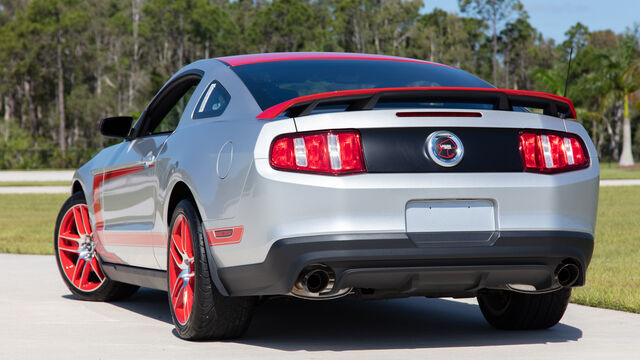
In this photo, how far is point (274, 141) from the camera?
4.55m

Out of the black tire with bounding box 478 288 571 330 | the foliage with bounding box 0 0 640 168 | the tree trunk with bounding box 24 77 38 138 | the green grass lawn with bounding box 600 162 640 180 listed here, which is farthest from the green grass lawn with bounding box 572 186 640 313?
the tree trunk with bounding box 24 77 38 138

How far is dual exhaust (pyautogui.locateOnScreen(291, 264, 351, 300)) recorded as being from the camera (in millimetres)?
4527

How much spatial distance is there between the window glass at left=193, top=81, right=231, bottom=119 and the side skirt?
1014 millimetres

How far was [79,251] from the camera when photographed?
7.32 m

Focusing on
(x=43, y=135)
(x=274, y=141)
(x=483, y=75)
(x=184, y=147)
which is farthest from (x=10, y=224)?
(x=483, y=75)

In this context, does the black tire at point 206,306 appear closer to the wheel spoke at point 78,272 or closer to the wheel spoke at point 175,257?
the wheel spoke at point 175,257

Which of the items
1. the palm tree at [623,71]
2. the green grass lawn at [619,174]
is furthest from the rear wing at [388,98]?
the palm tree at [623,71]

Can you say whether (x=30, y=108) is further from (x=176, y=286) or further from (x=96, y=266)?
(x=176, y=286)

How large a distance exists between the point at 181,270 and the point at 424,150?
162cm

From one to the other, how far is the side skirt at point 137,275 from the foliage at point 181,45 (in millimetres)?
68967

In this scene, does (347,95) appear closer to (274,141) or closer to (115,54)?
(274,141)

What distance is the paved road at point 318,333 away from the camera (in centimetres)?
496

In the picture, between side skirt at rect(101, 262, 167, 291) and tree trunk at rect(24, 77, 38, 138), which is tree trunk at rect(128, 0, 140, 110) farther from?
side skirt at rect(101, 262, 167, 291)

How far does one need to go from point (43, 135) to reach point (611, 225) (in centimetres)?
8807
